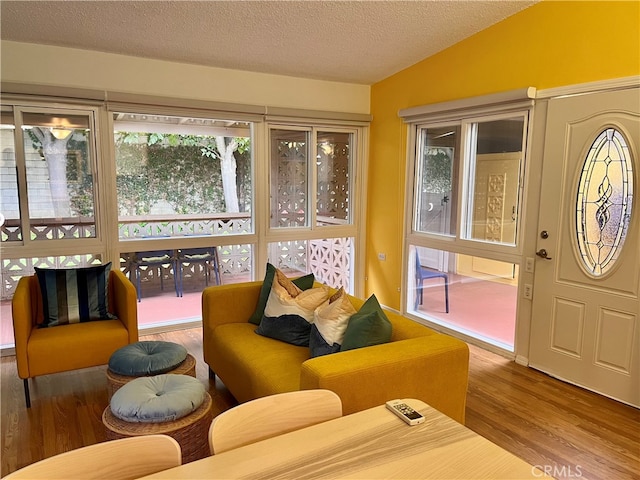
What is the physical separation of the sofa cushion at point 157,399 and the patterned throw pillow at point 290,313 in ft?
2.17

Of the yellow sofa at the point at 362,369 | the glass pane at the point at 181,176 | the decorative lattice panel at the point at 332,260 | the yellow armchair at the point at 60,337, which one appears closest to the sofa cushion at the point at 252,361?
the yellow sofa at the point at 362,369

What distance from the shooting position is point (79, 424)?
2637 millimetres

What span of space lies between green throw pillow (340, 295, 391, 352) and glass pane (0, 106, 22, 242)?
2915mm

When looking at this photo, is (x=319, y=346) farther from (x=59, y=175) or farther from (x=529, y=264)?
(x=59, y=175)

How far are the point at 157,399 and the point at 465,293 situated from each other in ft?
10.0

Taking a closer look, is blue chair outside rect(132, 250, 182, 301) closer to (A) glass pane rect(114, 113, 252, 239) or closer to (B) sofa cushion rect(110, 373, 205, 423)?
(A) glass pane rect(114, 113, 252, 239)

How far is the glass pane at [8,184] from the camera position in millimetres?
3504

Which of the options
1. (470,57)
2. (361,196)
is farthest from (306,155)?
(470,57)

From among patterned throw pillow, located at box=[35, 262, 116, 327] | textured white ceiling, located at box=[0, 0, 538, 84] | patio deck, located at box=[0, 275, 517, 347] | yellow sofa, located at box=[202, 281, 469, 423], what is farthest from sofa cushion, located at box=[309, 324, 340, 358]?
textured white ceiling, located at box=[0, 0, 538, 84]

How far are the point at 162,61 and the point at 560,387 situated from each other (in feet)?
13.3

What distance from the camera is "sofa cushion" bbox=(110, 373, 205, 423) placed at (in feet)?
6.61

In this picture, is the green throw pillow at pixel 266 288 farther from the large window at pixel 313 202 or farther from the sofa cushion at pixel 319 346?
the large window at pixel 313 202

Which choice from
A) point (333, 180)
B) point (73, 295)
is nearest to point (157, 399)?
point (73, 295)

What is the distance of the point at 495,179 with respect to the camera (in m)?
3.80
